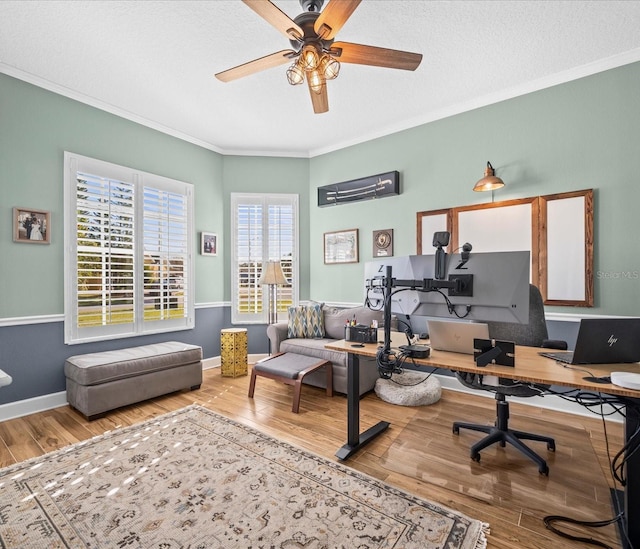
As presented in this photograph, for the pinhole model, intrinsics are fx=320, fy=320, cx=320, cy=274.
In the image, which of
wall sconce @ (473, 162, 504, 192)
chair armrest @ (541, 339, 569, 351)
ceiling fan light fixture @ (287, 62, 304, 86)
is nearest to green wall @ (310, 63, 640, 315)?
wall sconce @ (473, 162, 504, 192)

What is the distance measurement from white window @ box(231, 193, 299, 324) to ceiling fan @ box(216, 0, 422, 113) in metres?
2.54

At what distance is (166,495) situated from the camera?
73.0 inches

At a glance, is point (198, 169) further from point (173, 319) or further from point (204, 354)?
point (204, 354)

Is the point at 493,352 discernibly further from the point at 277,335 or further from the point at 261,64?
the point at 277,335

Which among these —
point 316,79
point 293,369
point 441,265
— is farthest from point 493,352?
point 316,79

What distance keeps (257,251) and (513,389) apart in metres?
3.70

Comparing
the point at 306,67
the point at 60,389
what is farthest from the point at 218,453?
the point at 306,67

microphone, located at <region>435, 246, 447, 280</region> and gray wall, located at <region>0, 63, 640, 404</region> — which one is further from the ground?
gray wall, located at <region>0, 63, 640, 404</region>

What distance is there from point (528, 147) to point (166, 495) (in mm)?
4181

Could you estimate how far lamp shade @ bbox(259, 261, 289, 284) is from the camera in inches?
173

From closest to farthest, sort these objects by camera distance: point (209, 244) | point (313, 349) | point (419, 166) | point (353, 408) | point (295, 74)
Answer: point (295, 74) → point (353, 408) → point (313, 349) → point (419, 166) → point (209, 244)

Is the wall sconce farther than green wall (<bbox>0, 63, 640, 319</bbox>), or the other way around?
the wall sconce

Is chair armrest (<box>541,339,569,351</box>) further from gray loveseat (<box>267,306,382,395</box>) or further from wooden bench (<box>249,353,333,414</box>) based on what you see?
wooden bench (<box>249,353,333,414</box>)

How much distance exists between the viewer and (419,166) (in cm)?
395
